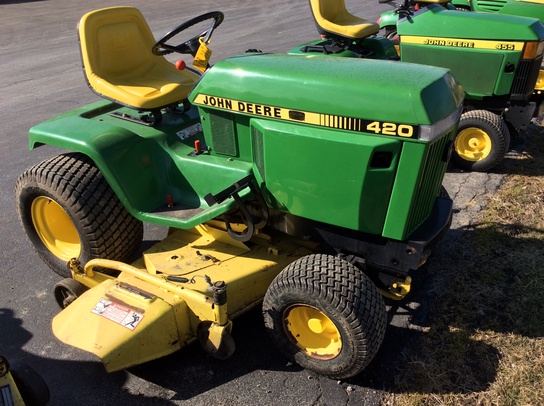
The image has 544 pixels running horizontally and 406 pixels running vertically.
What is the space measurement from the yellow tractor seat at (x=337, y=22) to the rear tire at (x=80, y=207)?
3.18 m

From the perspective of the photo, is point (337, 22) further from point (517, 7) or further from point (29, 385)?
point (29, 385)

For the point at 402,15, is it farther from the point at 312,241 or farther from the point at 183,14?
the point at 183,14

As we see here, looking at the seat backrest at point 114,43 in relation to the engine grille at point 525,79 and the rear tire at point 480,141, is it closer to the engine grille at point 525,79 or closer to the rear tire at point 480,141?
the rear tire at point 480,141

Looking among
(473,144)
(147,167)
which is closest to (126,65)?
(147,167)

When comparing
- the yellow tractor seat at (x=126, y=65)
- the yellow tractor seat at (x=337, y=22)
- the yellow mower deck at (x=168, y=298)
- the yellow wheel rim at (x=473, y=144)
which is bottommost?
the yellow wheel rim at (x=473, y=144)

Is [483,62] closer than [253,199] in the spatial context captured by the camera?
No

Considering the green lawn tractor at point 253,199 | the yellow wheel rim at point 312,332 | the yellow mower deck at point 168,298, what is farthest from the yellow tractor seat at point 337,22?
the yellow wheel rim at point 312,332

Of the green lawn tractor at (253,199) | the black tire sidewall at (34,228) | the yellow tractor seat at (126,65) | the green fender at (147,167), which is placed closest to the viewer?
the green lawn tractor at (253,199)

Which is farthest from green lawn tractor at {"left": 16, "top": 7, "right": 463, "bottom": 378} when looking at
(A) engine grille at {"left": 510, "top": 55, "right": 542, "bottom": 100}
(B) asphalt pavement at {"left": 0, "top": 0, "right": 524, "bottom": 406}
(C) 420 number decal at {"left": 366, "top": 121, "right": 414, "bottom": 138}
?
(A) engine grille at {"left": 510, "top": 55, "right": 542, "bottom": 100}

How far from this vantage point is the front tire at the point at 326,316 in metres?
2.35

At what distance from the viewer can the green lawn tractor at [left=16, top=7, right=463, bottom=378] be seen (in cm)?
233

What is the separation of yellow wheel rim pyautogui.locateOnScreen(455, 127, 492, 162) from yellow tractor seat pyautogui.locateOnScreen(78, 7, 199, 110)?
8.35 ft

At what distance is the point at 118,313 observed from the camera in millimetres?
2498

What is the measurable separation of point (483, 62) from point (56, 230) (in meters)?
3.81
